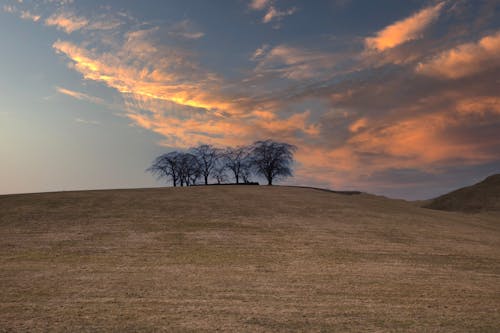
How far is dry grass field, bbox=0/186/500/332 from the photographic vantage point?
10812 millimetres

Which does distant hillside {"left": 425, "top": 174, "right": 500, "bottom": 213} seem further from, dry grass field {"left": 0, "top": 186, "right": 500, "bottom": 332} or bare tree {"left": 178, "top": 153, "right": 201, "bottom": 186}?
bare tree {"left": 178, "top": 153, "right": 201, "bottom": 186}

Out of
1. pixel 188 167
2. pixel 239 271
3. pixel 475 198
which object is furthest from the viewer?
pixel 188 167

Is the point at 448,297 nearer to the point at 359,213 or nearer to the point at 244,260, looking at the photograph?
the point at 244,260

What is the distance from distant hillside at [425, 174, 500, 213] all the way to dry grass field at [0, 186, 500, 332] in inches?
1087

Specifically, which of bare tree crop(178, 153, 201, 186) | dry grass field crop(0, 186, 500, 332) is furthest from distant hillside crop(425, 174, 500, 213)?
bare tree crop(178, 153, 201, 186)

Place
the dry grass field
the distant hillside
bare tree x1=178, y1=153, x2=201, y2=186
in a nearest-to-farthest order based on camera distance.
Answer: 1. the dry grass field
2. the distant hillside
3. bare tree x1=178, y1=153, x2=201, y2=186

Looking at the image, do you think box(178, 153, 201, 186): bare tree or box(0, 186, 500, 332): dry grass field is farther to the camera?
box(178, 153, 201, 186): bare tree

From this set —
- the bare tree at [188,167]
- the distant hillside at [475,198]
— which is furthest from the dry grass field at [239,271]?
the bare tree at [188,167]

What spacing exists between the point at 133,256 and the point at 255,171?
69.7 metres

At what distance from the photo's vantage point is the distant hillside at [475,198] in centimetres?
5912

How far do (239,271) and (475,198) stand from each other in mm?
60569

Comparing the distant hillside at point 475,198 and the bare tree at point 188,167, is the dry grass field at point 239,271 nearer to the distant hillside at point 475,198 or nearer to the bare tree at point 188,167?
the distant hillside at point 475,198

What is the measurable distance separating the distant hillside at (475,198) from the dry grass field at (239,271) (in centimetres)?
2760

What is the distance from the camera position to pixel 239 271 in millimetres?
16688
